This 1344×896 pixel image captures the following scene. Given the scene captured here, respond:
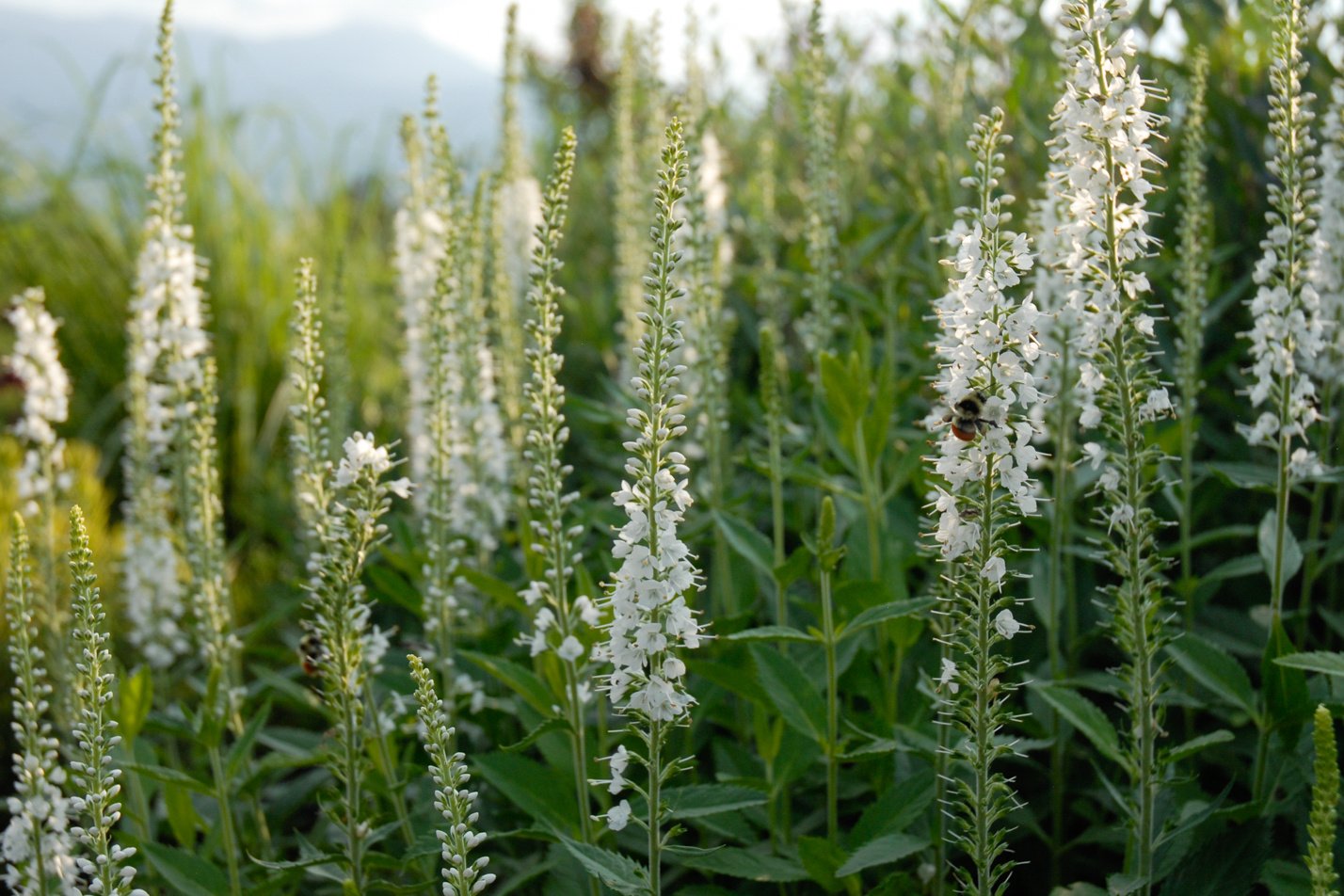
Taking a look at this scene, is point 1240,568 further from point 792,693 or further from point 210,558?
point 210,558

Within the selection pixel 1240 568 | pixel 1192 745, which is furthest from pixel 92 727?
pixel 1240 568

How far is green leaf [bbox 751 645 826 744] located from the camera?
2.80 m

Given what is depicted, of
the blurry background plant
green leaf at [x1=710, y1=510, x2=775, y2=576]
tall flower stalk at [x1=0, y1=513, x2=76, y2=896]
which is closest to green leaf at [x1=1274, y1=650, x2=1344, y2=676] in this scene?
the blurry background plant

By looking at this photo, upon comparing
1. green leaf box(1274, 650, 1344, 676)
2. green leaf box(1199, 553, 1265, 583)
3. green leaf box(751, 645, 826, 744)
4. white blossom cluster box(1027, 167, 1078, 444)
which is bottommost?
green leaf box(751, 645, 826, 744)

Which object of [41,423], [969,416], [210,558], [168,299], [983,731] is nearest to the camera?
[969,416]

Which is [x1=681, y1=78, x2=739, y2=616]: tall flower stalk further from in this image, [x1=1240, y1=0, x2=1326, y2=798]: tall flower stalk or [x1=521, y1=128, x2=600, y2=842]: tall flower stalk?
[x1=1240, y1=0, x2=1326, y2=798]: tall flower stalk

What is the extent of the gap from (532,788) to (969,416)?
1492 mm

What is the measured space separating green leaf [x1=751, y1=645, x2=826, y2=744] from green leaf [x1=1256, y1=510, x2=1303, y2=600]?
1204mm

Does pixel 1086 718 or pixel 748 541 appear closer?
pixel 1086 718

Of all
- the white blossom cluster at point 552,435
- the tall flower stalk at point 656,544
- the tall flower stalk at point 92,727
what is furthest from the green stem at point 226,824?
the tall flower stalk at point 656,544

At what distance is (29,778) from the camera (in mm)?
2758

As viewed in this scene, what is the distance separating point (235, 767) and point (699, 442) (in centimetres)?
222

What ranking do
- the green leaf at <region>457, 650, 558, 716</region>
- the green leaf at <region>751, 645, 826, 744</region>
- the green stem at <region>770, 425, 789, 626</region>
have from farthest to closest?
the green stem at <region>770, 425, 789, 626</region>
the green leaf at <region>457, 650, 558, 716</region>
the green leaf at <region>751, 645, 826, 744</region>

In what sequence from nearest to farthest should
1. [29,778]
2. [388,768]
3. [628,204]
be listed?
[29,778]
[388,768]
[628,204]
